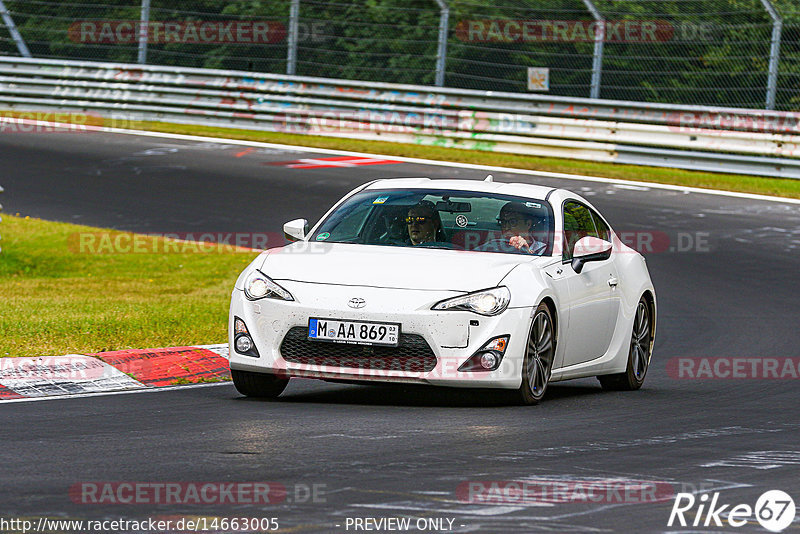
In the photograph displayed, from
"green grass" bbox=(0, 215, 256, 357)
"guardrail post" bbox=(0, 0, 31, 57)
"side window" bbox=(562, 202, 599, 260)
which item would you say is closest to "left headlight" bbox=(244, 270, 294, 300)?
"side window" bbox=(562, 202, 599, 260)

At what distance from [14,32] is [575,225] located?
878 inches

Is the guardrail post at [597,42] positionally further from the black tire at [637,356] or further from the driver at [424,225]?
the driver at [424,225]

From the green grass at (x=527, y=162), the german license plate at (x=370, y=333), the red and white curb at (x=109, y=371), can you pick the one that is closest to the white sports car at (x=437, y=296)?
the german license plate at (x=370, y=333)

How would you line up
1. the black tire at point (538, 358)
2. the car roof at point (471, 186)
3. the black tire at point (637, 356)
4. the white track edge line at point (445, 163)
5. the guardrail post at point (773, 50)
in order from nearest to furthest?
the black tire at point (538, 358)
the car roof at point (471, 186)
the black tire at point (637, 356)
the white track edge line at point (445, 163)
the guardrail post at point (773, 50)

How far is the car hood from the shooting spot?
347 inches

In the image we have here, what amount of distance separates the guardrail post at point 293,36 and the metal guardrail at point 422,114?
28 cm

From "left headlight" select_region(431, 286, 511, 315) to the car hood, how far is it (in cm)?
5

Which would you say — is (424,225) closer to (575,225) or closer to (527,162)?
(575,225)

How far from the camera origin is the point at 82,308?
13.5 meters

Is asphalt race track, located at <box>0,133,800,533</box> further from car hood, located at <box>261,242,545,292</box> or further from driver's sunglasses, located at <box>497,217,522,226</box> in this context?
driver's sunglasses, located at <box>497,217,522,226</box>

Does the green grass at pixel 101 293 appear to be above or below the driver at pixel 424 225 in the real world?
below

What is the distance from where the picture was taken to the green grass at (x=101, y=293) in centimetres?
1142

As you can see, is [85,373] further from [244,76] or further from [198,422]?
[244,76]

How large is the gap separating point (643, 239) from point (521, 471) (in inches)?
489
